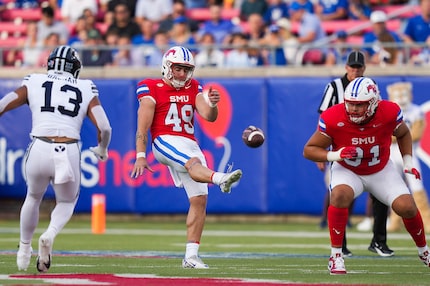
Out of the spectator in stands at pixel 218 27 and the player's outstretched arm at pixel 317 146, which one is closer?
the player's outstretched arm at pixel 317 146

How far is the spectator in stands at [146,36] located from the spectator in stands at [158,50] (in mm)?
326

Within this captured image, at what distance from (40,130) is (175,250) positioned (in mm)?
3678

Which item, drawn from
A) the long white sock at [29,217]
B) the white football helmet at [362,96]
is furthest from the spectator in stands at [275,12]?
the long white sock at [29,217]

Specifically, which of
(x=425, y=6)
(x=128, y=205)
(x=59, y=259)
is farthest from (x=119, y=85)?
(x=59, y=259)

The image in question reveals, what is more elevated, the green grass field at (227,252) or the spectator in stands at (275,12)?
the spectator in stands at (275,12)

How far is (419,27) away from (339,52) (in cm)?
146

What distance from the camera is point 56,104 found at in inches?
381

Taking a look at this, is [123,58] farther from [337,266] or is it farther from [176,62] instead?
[337,266]

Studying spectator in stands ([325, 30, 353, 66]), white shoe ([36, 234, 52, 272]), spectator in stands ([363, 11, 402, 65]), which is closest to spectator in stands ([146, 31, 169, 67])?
spectator in stands ([325, 30, 353, 66])

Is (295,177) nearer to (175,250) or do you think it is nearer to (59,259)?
(175,250)

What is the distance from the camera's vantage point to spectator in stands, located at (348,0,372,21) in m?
20.1

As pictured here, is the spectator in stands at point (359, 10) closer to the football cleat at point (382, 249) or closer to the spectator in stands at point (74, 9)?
the spectator in stands at point (74, 9)

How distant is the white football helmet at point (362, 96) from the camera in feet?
31.2

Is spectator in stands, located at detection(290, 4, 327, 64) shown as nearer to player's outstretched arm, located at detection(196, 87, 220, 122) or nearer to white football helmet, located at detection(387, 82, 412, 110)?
white football helmet, located at detection(387, 82, 412, 110)
